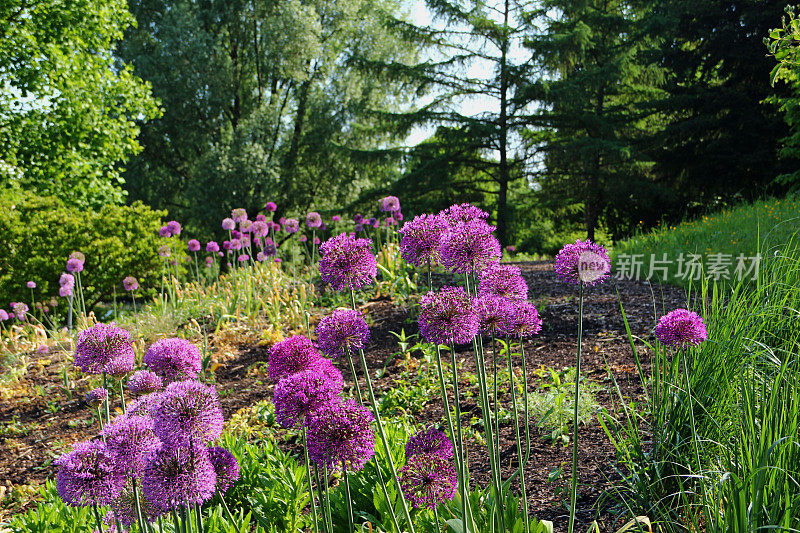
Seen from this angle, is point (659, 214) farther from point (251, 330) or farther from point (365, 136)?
point (251, 330)

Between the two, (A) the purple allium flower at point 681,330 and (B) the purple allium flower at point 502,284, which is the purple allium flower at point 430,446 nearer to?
(B) the purple allium flower at point 502,284

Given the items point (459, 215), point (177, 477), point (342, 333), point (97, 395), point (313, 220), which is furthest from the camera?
point (313, 220)

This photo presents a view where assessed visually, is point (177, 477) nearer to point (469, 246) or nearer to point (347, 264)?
point (347, 264)

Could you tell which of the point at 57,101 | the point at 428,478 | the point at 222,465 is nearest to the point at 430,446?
the point at 428,478

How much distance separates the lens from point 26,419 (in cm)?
493

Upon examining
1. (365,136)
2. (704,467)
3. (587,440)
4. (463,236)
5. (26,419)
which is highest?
(365,136)

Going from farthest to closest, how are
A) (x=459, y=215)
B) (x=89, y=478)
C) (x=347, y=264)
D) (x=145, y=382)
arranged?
(x=145, y=382)
(x=459, y=215)
(x=347, y=264)
(x=89, y=478)

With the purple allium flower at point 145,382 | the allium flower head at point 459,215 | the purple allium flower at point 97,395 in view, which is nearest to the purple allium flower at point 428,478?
the allium flower head at point 459,215

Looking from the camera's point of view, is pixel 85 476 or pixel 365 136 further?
pixel 365 136

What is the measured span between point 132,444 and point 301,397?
432 mm

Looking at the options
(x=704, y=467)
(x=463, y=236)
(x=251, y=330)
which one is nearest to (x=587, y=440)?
(x=704, y=467)

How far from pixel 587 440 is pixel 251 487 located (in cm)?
193

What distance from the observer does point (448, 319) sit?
145cm

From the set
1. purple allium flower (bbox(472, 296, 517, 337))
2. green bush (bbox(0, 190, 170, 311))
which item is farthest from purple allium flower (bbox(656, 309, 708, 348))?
green bush (bbox(0, 190, 170, 311))
